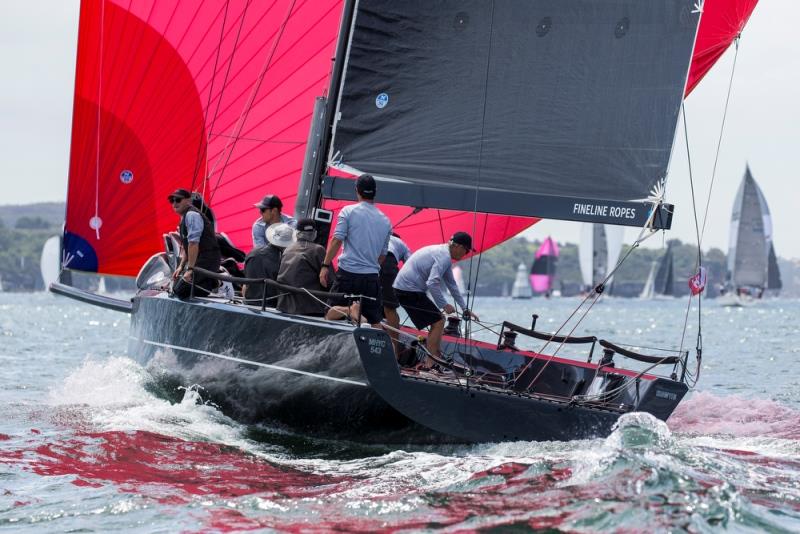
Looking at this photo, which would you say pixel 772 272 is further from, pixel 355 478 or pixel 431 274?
pixel 355 478

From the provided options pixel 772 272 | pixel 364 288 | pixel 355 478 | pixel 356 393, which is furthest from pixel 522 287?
pixel 355 478

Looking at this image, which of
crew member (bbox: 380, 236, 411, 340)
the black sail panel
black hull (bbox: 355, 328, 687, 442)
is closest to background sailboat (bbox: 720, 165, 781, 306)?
crew member (bbox: 380, 236, 411, 340)

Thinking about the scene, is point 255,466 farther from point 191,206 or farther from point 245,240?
point 245,240

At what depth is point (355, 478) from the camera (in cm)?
566

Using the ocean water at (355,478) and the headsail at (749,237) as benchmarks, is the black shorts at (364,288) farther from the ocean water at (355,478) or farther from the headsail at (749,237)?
the headsail at (749,237)

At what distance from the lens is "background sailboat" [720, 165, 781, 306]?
58531 millimetres

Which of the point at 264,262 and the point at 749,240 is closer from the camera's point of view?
the point at 264,262

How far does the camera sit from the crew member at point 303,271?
6930 millimetres

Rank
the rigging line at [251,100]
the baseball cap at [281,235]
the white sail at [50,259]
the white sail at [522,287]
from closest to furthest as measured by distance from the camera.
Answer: the baseball cap at [281,235] < the rigging line at [251,100] < the white sail at [50,259] < the white sail at [522,287]

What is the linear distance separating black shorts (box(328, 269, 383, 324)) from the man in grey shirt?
0.64m

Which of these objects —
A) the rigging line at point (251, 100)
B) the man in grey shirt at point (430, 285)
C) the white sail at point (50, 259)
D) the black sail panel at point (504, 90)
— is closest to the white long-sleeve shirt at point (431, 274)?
the man in grey shirt at point (430, 285)

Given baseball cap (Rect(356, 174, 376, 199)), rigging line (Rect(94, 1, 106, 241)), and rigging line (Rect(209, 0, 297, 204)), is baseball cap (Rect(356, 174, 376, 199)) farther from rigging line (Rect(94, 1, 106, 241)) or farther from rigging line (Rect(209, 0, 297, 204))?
rigging line (Rect(94, 1, 106, 241))

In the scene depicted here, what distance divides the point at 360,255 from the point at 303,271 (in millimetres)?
419

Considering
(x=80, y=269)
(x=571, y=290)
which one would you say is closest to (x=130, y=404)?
(x=80, y=269)
